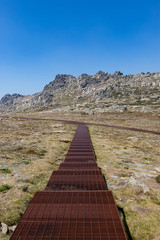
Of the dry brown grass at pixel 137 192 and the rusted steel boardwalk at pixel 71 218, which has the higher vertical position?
the rusted steel boardwalk at pixel 71 218

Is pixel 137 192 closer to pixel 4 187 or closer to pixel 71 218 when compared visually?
pixel 71 218

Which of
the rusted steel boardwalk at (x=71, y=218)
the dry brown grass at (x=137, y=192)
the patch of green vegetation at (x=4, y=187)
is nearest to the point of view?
the rusted steel boardwalk at (x=71, y=218)

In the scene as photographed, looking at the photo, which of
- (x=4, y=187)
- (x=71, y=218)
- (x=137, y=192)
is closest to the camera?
(x=71, y=218)

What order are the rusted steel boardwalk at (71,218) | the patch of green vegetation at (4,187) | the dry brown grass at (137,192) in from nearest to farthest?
1. the rusted steel boardwalk at (71,218)
2. the dry brown grass at (137,192)
3. the patch of green vegetation at (4,187)

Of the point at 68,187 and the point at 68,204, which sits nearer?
the point at 68,204

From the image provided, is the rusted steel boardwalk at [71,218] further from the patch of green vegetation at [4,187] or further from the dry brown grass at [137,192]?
the patch of green vegetation at [4,187]

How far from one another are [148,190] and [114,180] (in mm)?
2307

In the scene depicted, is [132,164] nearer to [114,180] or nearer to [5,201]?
[114,180]

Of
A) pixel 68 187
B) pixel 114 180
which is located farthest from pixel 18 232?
pixel 114 180

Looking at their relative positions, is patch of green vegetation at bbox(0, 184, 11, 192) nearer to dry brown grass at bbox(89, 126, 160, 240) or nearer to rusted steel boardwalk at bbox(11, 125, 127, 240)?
rusted steel boardwalk at bbox(11, 125, 127, 240)

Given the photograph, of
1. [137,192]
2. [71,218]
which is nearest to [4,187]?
[71,218]

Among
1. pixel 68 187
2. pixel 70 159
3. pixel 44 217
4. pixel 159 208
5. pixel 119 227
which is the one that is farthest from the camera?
pixel 70 159

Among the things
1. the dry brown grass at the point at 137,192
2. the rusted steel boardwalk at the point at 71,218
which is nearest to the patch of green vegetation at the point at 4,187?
the rusted steel boardwalk at the point at 71,218

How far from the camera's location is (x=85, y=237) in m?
4.56
